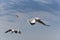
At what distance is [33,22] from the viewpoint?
1753 centimetres

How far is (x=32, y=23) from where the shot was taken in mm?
17547

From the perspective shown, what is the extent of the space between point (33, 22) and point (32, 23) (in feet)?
0.49
